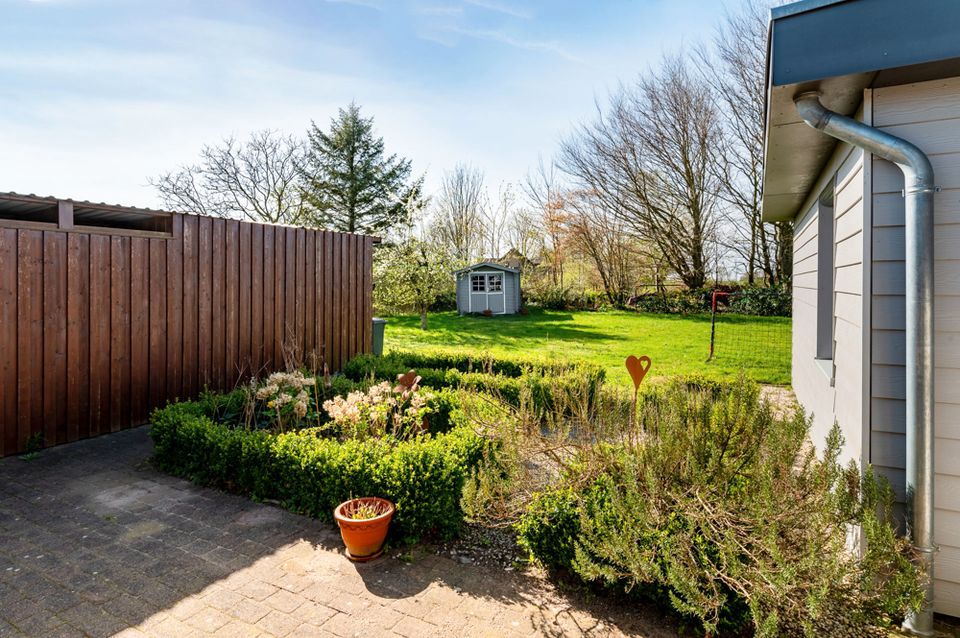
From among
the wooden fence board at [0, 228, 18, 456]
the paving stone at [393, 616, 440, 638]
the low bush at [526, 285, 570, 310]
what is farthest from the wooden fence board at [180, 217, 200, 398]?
the low bush at [526, 285, 570, 310]

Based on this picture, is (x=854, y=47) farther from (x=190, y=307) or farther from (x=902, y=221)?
(x=190, y=307)

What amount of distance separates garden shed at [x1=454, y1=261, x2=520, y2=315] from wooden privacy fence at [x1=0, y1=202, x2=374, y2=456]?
12548 mm

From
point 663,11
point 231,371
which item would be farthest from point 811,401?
point 231,371

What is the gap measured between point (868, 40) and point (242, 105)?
1446 cm

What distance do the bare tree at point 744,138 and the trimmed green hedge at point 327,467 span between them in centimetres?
1876

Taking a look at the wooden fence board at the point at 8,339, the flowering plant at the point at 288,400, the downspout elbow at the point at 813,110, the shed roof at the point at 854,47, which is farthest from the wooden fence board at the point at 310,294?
the downspout elbow at the point at 813,110

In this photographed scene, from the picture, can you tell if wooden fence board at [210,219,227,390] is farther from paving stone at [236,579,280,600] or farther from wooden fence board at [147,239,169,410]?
paving stone at [236,579,280,600]

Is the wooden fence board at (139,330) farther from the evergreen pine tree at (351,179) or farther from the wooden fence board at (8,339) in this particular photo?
the evergreen pine tree at (351,179)

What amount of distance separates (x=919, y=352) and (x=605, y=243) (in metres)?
20.5

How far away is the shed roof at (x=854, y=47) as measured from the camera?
2016mm

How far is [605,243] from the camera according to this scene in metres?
22.1

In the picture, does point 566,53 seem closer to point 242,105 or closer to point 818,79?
point 818,79

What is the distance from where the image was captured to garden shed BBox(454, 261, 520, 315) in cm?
2048

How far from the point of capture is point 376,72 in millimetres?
9398
